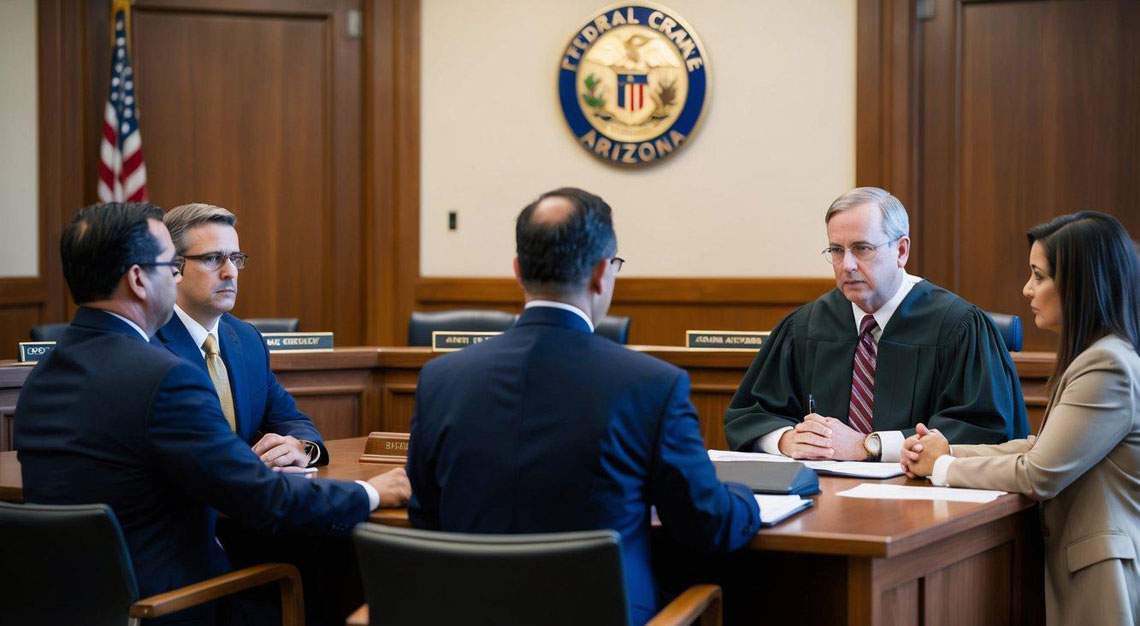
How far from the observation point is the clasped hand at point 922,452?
115 inches

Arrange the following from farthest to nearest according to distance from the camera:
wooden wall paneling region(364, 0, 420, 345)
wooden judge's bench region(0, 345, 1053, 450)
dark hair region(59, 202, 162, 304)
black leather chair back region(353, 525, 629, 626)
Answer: wooden wall paneling region(364, 0, 420, 345) → wooden judge's bench region(0, 345, 1053, 450) → dark hair region(59, 202, 162, 304) → black leather chair back region(353, 525, 629, 626)

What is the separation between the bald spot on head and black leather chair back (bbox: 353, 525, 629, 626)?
59cm

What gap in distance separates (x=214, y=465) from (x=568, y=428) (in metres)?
0.76

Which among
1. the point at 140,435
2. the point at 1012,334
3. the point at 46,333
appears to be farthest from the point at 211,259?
the point at 1012,334

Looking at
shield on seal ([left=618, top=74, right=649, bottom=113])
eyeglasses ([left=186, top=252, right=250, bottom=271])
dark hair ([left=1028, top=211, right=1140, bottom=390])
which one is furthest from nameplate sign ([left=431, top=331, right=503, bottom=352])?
dark hair ([left=1028, top=211, right=1140, bottom=390])

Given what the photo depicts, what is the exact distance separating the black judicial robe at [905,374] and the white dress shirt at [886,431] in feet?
0.07

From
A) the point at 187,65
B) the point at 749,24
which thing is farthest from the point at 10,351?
the point at 749,24

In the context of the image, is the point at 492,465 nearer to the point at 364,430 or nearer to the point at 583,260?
the point at 583,260

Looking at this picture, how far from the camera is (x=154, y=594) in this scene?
2.45m

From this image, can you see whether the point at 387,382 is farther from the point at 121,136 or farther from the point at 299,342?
the point at 121,136

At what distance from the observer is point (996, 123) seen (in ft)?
22.6

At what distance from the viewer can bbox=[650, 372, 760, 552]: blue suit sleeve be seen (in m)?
2.12

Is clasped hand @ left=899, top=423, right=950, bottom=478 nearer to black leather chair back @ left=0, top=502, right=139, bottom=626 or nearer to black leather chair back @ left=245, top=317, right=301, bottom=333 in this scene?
black leather chair back @ left=0, top=502, right=139, bottom=626

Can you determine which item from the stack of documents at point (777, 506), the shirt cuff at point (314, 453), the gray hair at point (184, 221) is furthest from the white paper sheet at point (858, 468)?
the gray hair at point (184, 221)
